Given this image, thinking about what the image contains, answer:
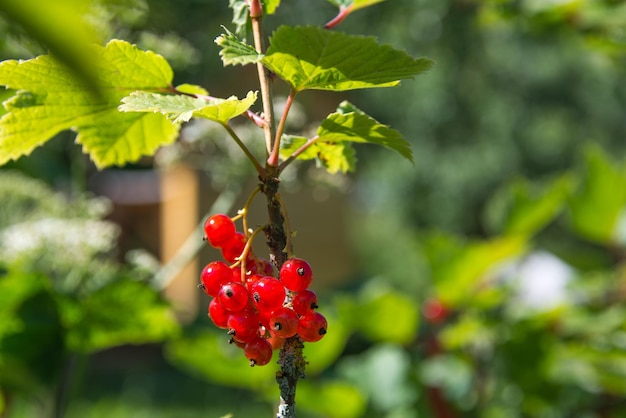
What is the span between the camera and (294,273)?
38cm

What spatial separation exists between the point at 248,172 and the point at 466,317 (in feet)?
1.51

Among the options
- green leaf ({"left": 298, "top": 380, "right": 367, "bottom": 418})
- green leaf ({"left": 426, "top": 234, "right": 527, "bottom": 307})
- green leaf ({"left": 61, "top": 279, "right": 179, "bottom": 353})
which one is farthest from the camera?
green leaf ({"left": 426, "top": 234, "right": 527, "bottom": 307})

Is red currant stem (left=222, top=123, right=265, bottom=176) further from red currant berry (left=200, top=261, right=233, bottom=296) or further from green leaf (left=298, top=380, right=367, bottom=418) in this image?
green leaf (left=298, top=380, right=367, bottom=418)

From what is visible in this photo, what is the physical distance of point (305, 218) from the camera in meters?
5.26

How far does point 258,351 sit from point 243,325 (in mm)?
15

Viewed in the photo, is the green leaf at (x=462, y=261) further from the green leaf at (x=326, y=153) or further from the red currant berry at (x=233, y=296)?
the red currant berry at (x=233, y=296)

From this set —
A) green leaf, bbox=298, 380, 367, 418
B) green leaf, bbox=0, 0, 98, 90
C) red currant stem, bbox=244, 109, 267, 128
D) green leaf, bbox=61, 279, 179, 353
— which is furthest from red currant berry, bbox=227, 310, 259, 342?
green leaf, bbox=298, 380, 367, 418

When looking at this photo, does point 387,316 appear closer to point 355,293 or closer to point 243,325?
point 355,293

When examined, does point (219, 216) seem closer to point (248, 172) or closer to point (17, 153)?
point (17, 153)

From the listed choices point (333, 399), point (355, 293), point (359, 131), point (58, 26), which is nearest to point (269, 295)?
point (359, 131)

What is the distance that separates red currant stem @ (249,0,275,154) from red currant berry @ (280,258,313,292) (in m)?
0.07

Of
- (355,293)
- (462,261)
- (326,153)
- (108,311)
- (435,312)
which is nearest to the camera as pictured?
(326,153)

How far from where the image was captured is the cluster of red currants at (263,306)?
0.38m

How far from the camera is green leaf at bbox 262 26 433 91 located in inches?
15.4
